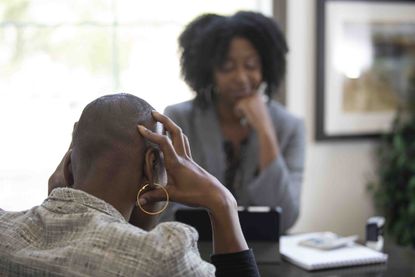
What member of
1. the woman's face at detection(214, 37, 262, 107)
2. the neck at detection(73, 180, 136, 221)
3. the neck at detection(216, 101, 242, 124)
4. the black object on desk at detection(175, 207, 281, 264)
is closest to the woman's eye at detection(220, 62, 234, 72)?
the woman's face at detection(214, 37, 262, 107)

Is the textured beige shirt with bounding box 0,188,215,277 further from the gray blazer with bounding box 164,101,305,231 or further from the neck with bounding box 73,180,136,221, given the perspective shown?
the gray blazer with bounding box 164,101,305,231

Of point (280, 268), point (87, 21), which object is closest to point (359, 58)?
point (87, 21)

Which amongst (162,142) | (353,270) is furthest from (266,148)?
(162,142)

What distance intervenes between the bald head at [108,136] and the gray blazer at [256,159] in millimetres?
1030

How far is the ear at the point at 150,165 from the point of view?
1.06 metres

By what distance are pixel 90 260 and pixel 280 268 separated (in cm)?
83

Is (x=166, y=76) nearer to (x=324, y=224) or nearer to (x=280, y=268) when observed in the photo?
(x=324, y=224)

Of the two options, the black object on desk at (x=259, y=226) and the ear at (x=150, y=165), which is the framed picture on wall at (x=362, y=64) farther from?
the ear at (x=150, y=165)

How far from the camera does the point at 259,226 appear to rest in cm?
175

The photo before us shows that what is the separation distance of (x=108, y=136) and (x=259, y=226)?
0.83 metres

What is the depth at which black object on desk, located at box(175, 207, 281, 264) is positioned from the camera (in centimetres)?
171

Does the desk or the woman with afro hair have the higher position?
the woman with afro hair

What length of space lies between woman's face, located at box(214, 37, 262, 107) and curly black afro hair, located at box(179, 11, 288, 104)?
0.07ft

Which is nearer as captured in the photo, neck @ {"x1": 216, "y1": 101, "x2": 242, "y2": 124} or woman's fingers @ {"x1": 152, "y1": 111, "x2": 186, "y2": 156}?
woman's fingers @ {"x1": 152, "y1": 111, "x2": 186, "y2": 156}
